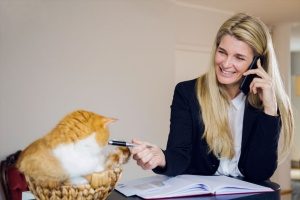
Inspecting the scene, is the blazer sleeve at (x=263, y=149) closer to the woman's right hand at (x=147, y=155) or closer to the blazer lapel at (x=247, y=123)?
the blazer lapel at (x=247, y=123)

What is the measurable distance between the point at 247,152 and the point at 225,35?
14.8 inches

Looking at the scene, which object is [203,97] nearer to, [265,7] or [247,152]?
[247,152]

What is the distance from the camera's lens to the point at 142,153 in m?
0.80

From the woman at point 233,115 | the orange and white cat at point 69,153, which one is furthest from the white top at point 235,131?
the orange and white cat at point 69,153

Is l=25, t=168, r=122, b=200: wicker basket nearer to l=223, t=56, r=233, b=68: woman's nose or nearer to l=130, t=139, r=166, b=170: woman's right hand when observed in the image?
l=130, t=139, r=166, b=170: woman's right hand

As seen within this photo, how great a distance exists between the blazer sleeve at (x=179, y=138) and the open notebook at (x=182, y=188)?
0.06 meters

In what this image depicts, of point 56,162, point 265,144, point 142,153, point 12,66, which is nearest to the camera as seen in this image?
point 56,162

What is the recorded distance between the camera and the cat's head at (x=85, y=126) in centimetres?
54

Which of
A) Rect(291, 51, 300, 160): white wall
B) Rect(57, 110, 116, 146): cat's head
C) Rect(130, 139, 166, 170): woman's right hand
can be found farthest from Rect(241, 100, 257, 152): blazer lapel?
Rect(291, 51, 300, 160): white wall

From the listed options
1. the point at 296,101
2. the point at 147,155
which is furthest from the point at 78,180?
the point at 296,101

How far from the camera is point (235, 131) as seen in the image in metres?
1.12

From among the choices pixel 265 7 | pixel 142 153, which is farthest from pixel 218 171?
pixel 265 7

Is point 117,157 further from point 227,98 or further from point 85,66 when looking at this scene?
point 85,66

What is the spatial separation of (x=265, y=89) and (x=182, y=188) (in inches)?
16.9
